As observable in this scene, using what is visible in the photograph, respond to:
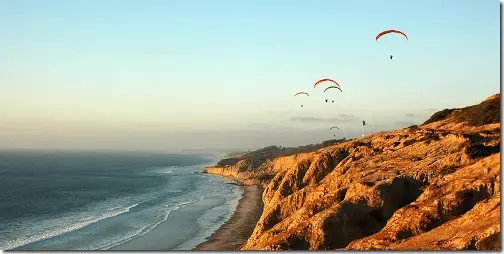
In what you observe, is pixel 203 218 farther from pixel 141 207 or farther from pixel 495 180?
pixel 495 180

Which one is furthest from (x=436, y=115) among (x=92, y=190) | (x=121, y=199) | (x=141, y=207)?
(x=92, y=190)

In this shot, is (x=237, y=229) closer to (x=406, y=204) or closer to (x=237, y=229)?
(x=237, y=229)

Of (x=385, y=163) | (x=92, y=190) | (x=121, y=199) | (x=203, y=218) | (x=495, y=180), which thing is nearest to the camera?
(x=495, y=180)

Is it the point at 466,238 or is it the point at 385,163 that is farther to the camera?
the point at 385,163

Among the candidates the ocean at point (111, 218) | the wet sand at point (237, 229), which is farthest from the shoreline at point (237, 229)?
the ocean at point (111, 218)

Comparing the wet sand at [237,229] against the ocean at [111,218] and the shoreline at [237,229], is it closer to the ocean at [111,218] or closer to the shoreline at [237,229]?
the shoreline at [237,229]

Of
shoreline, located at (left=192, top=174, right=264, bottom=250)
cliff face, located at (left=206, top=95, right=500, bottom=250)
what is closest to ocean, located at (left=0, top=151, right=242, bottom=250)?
shoreline, located at (left=192, top=174, right=264, bottom=250)

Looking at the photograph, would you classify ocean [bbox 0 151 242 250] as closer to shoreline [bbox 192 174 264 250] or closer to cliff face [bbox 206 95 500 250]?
shoreline [bbox 192 174 264 250]
